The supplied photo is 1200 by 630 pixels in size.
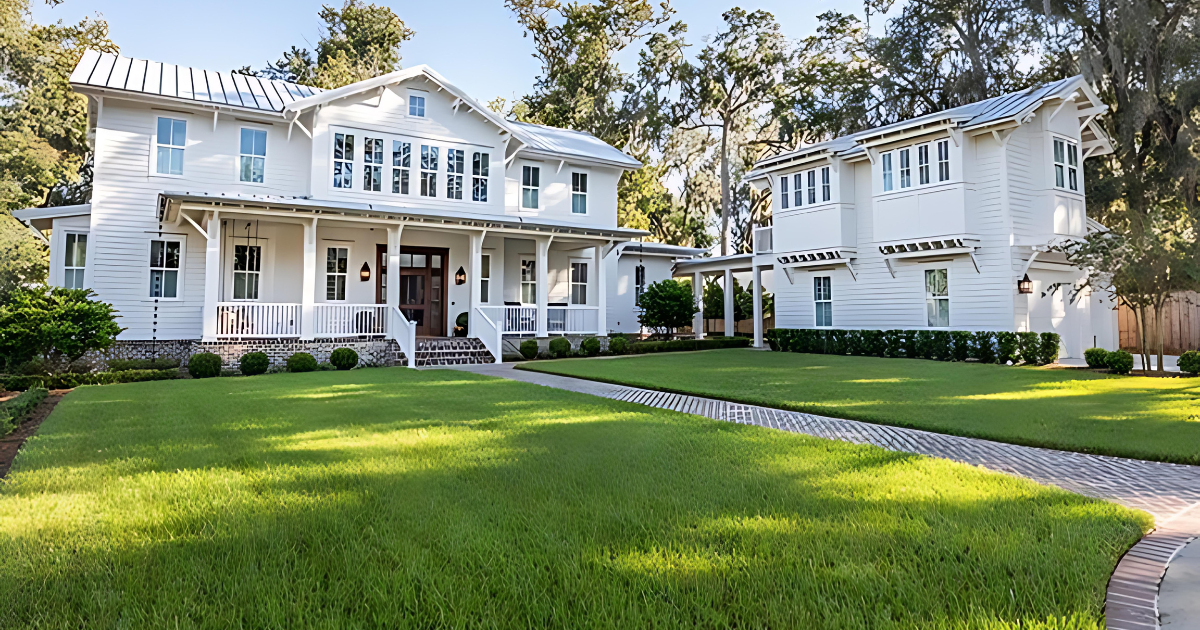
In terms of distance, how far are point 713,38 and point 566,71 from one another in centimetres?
747

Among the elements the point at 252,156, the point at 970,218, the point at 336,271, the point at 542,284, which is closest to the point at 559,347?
the point at 542,284

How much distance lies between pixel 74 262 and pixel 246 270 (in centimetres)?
381

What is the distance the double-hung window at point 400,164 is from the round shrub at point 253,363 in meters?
5.90

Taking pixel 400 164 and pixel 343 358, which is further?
pixel 400 164

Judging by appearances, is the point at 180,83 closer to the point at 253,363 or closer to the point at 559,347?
the point at 253,363

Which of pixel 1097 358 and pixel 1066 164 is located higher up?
pixel 1066 164

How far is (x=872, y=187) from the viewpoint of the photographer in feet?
61.8

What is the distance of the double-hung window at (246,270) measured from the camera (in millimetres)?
16266

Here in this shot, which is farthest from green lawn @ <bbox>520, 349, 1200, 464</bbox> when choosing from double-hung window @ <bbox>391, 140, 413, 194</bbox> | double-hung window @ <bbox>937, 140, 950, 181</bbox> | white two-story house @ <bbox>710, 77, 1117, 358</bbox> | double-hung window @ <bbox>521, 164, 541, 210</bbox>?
double-hung window @ <bbox>391, 140, 413, 194</bbox>

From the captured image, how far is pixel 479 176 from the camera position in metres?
19.0

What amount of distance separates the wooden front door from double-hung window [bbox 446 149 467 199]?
1650 millimetres

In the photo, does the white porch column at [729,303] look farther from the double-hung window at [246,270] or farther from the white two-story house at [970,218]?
the double-hung window at [246,270]

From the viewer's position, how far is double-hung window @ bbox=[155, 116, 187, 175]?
15.7 metres

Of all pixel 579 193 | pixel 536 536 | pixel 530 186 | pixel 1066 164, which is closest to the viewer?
pixel 536 536
